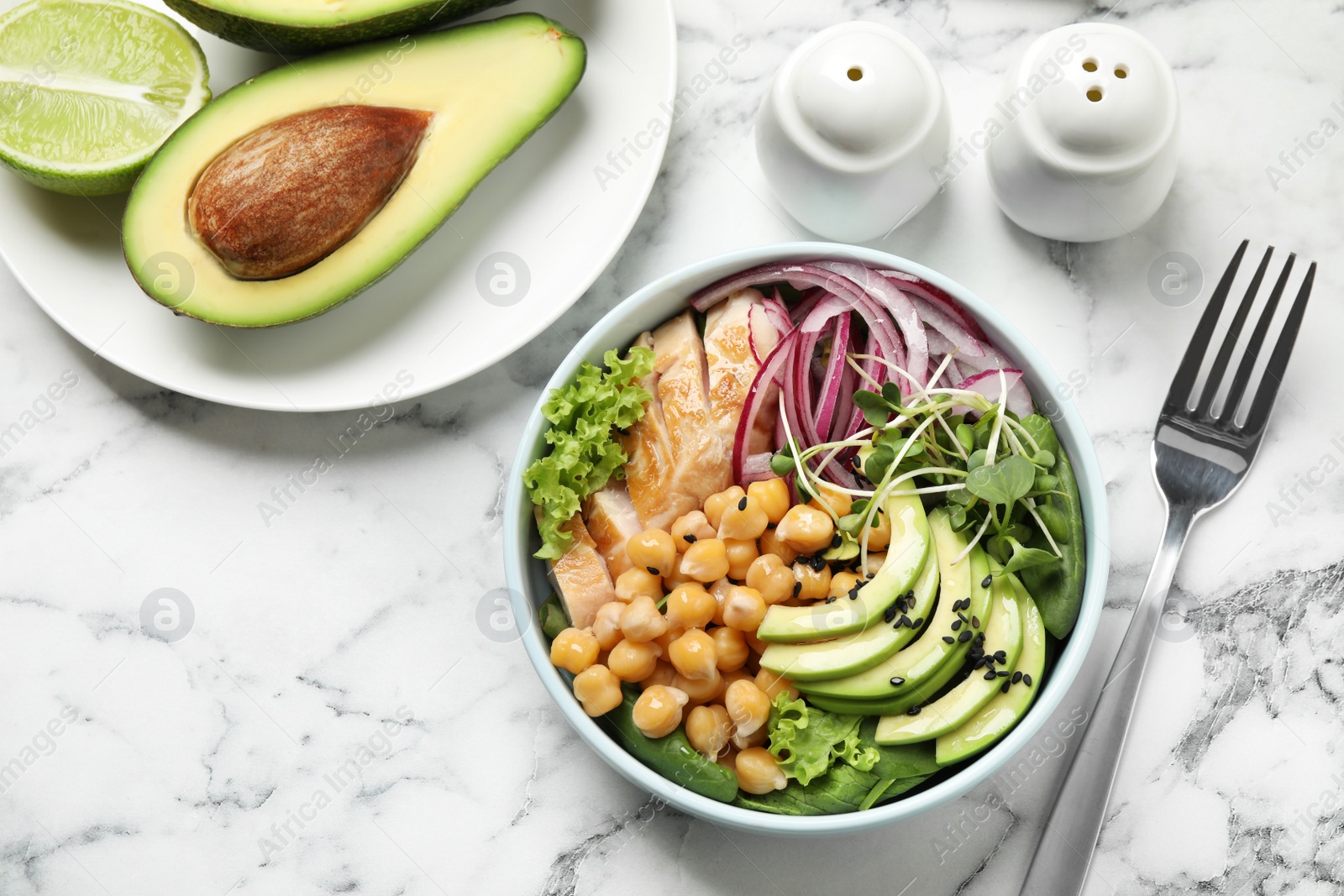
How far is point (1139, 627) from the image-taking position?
165 centimetres

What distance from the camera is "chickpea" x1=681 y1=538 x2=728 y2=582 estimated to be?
148 cm

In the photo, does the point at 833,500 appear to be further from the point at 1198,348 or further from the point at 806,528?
the point at 1198,348

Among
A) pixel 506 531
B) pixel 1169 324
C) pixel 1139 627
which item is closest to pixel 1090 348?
pixel 1169 324

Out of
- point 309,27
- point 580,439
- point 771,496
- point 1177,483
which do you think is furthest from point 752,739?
point 309,27

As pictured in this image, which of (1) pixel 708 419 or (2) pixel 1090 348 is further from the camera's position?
(2) pixel 1090 348

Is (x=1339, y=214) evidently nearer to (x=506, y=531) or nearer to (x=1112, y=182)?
(x=1112, y=182)

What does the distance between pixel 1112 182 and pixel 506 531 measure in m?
1.19

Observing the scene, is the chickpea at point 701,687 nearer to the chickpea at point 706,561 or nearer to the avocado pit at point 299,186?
the chickpea at point 706,561

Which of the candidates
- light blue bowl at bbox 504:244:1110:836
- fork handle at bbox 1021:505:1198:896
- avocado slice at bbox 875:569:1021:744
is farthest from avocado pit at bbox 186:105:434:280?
fork handle at bbox 1021:505:1198:896

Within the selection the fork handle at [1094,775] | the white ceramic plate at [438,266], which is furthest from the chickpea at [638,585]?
the fork handle at [1094,775]

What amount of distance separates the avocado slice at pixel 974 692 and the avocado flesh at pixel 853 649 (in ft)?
0.36

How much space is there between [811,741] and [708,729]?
0.53 ft

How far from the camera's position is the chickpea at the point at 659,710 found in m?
1.42

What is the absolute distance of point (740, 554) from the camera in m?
1.52
